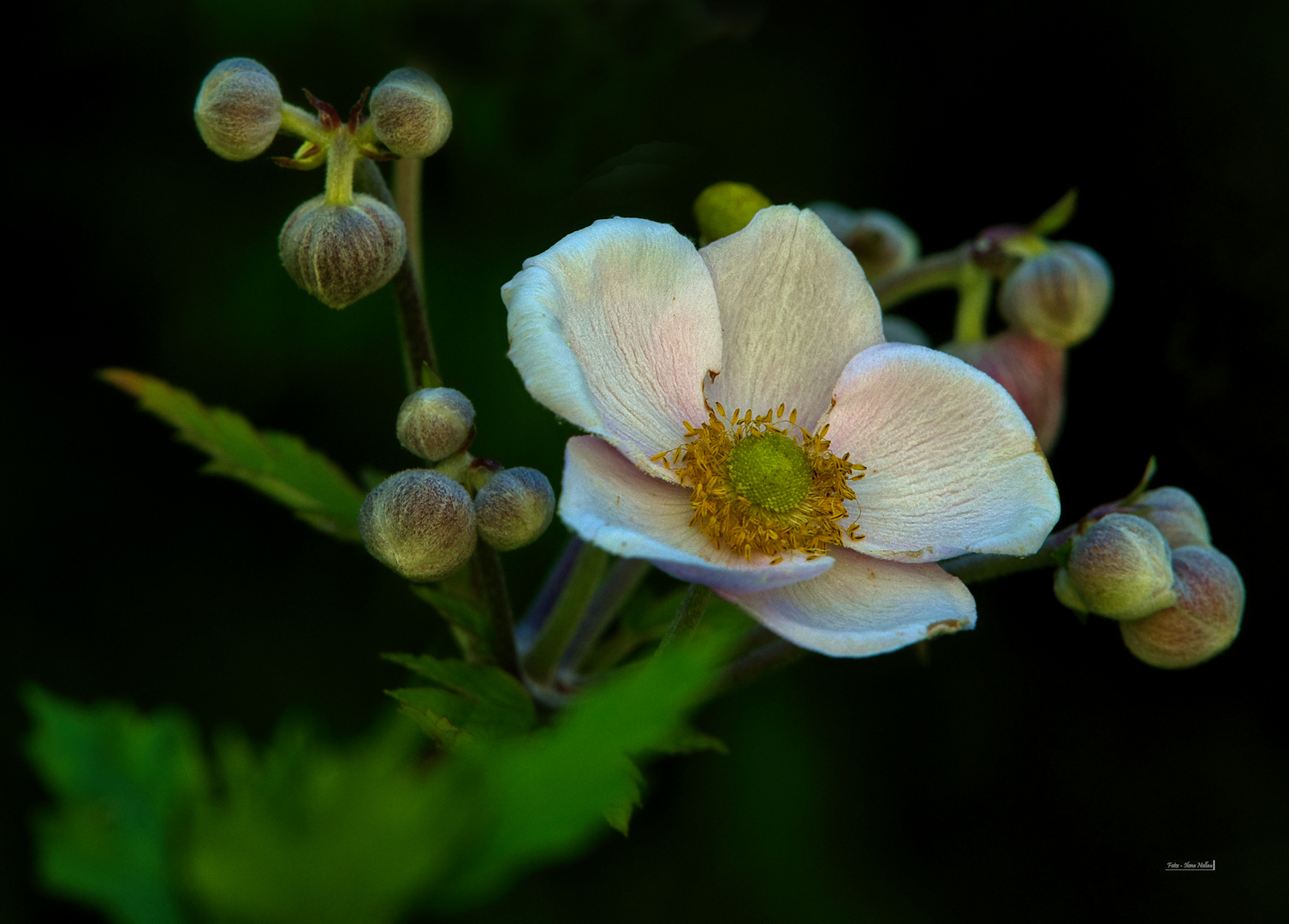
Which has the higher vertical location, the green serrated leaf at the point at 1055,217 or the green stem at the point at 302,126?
the green stem at the point at 302,126

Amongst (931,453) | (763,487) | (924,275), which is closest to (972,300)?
(924,275)

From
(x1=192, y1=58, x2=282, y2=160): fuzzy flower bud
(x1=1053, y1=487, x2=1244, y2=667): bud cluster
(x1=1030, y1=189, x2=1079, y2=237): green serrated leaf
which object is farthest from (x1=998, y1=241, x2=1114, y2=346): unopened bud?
(x1=192, y1=58, x2=282, y2=160): fuzzy flower bud

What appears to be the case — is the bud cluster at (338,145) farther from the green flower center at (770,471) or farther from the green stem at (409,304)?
the green flower center at (770,471)

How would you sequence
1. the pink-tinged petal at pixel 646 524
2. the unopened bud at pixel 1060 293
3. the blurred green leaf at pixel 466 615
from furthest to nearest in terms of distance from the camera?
the unopened bud at pixel 1060 293 → the blurred green leaf at pixel 466 615 → the pink-tinged petal at pixel 646 524

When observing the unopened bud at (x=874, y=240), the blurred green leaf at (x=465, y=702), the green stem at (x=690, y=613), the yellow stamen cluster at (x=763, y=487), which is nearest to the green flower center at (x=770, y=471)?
the yellow stamen cluster at (x=763, y=487)

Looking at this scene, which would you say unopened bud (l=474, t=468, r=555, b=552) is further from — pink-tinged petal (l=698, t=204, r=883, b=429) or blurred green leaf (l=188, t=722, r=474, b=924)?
blurred green leaf (l=188, t=722, r=474, b=924)
